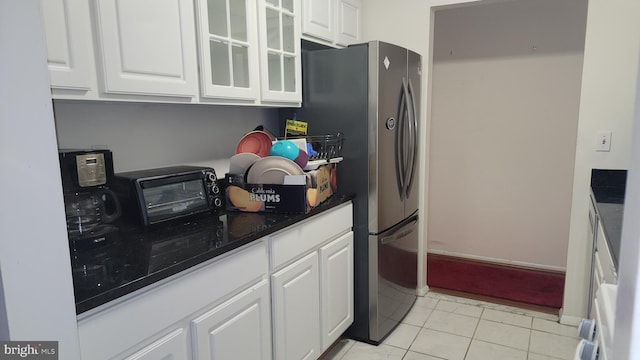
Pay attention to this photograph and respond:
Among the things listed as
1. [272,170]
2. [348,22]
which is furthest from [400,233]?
[348,22]

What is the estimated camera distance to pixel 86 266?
3.99 ft

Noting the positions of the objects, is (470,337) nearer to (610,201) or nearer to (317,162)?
(610,201)

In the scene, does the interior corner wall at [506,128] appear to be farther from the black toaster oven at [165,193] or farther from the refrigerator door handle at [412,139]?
the black toaster oven at [165,193]

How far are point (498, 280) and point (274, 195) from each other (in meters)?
2.26

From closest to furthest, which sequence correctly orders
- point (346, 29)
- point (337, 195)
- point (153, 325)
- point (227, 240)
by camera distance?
point (153, 325) → point (227, 240) → point (337, 195) → point (346, 29)

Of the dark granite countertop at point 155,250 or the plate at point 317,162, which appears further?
the plate at point 317,162

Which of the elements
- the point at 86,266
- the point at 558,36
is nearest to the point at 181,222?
the point at 86,266

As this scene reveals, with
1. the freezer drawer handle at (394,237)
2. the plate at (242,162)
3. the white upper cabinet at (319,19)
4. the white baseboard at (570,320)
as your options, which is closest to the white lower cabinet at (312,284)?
the freezer drawer handle at (394,237)

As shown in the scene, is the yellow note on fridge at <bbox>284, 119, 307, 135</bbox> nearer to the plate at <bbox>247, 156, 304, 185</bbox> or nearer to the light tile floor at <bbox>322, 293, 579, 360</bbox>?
the plate at <bbox>247, 156, 304, 185</bbox>

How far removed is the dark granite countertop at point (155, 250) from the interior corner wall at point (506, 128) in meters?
2.16

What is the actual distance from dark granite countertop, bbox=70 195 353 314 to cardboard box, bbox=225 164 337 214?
40 millimetres

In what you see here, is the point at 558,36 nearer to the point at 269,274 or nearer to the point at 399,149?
the point at 399,149

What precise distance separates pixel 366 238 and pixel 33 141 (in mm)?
1876

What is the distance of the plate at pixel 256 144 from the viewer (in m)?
2.11
